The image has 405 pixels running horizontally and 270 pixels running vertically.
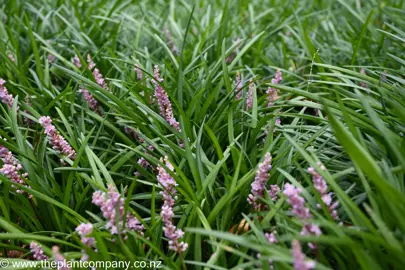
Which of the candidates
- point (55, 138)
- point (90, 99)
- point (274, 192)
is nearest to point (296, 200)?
point (274, 192)

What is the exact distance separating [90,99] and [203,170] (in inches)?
35.2

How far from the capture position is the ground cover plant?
166 cm

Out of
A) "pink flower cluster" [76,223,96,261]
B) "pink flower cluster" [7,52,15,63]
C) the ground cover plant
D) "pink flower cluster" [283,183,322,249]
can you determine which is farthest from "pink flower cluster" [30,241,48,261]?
"pink flower cluster" [7,52,15,63]

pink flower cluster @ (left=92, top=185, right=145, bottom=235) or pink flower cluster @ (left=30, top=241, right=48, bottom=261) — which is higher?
pink flower cluster @ (left=92, top=185, right=145, bottom=235)

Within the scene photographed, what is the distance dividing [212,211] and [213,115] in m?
0.69

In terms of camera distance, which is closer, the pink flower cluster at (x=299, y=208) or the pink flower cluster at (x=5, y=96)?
the pink flower cluster at (x=299, y=208)

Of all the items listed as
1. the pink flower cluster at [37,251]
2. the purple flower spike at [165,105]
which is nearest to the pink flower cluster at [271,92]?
the purple flower spike at [165,105]

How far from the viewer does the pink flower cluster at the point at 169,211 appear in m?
1.74

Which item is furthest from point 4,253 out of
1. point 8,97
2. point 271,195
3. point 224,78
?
point 224,78

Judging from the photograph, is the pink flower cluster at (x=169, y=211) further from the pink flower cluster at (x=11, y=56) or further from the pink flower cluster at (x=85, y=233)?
the pink flower cluster at (x=11, y=56)

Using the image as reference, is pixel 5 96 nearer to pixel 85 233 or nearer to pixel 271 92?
pixel 85 233

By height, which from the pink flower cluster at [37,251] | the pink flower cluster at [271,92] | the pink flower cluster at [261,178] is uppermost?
the pink flower cluster at [271,92]

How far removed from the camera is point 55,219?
218cm

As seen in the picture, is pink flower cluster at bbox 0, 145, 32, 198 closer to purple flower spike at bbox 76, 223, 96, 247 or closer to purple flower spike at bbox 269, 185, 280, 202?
purple flower spike at bbox 76, 223, 96, 247
